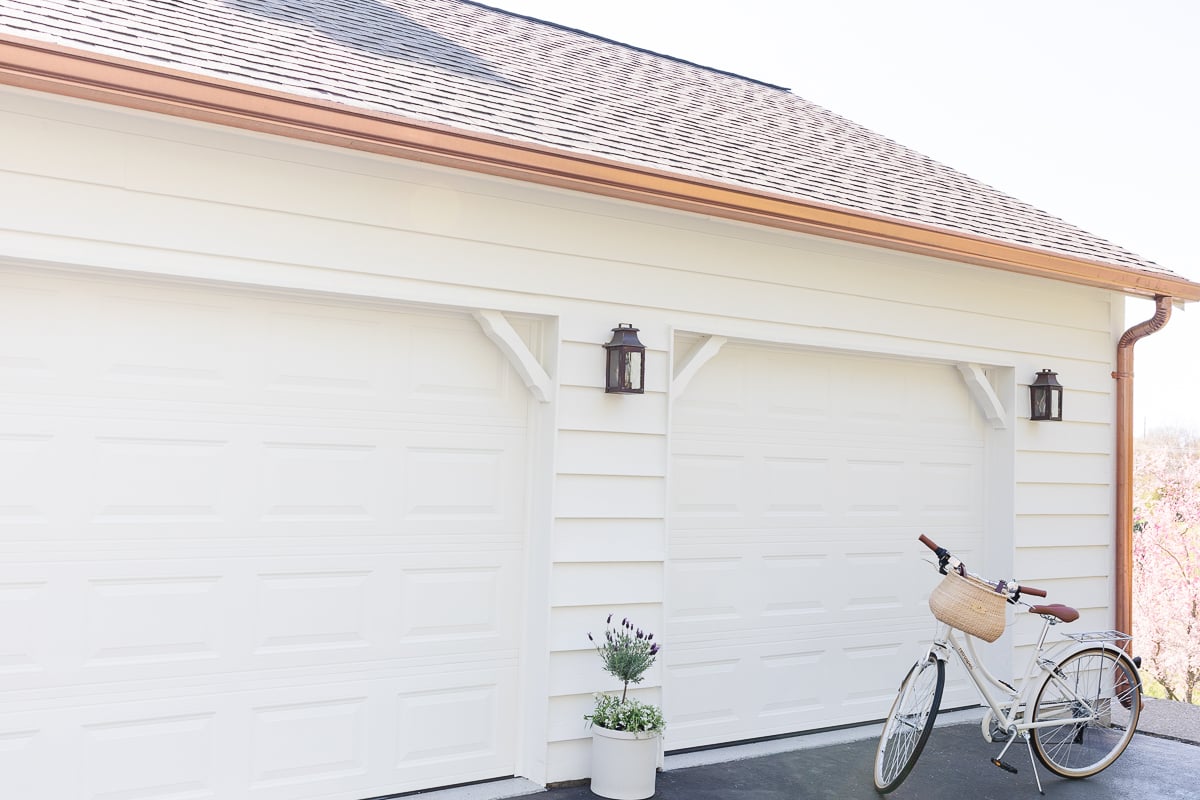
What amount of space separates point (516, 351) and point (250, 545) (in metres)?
1.33

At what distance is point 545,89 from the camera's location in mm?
5227

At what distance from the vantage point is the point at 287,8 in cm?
514

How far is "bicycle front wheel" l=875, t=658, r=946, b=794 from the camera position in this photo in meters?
4.40

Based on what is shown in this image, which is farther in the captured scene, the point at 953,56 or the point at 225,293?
the point at 953,56

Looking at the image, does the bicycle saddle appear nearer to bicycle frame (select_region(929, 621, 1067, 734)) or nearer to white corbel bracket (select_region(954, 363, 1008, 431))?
bicycle frame (select_region(929, 621, 1067, 734))

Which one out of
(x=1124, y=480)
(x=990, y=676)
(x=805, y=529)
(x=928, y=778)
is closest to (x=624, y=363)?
(x=805, y=529)

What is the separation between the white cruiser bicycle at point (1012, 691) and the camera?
4.36 meters

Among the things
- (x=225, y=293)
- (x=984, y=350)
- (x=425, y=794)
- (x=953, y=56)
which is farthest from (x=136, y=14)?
(x=953, y=56)

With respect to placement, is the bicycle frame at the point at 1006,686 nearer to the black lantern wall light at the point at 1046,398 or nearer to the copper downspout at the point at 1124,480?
the black lantern wall light at the point at 1046,398

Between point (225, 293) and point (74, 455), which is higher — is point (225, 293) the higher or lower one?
the higher one

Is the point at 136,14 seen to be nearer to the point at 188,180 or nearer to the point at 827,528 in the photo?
the point at 188,180

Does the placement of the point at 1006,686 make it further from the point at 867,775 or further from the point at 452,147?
the point at 452,147

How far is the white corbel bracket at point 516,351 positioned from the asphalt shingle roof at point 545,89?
2.53 feet

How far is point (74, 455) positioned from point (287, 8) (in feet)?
8.88
